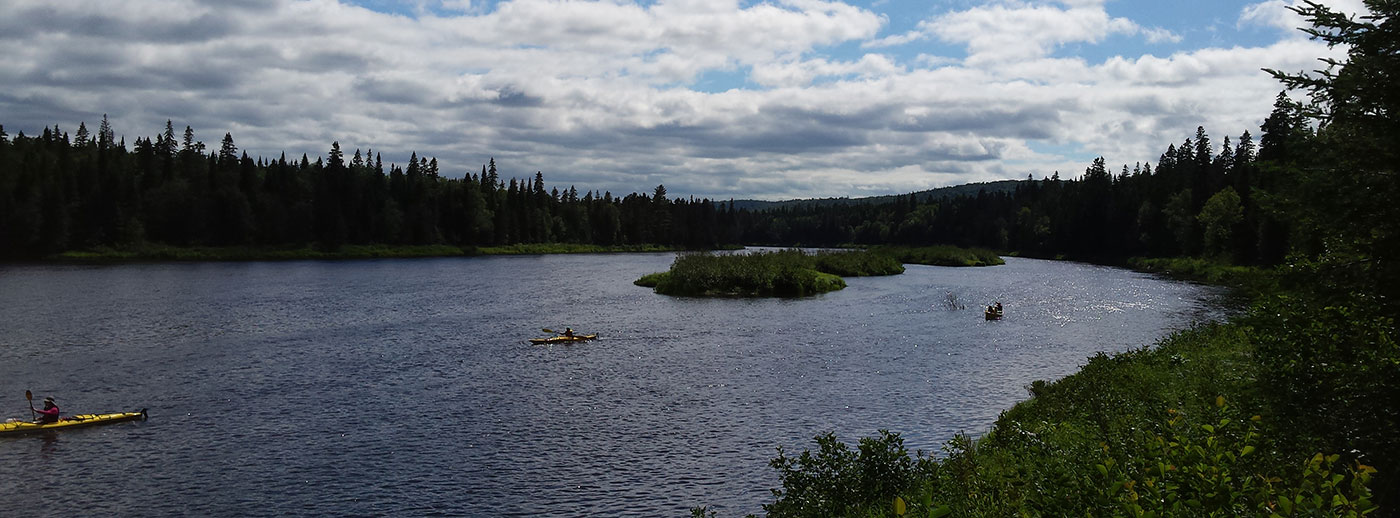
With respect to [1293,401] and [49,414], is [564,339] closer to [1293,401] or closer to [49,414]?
[49,414]

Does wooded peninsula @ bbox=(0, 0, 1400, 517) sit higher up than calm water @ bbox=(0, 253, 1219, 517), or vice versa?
wooded peninsula @ bbox=(0, 0, 1400, 517)

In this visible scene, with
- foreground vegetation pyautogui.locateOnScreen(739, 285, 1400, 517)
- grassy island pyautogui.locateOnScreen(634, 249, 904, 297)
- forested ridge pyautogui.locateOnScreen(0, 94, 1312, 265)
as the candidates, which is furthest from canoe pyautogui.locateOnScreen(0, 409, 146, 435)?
forested ridge pyautogui.locateOnScreen(0, 94, 1312, 265)

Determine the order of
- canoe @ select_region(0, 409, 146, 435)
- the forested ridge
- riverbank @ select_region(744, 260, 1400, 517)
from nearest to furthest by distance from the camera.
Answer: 1. riverbank @ select_region(744, 260, 1400, 517)
2. canoe @ select_region(0, 409, 146, 435)
3. the forested ridge

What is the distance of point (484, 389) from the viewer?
1571 inches

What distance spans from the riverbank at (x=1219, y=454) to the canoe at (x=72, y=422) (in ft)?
87.3

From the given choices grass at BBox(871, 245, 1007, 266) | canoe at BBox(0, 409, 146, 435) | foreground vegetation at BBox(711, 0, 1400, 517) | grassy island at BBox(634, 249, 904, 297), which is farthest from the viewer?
grass at BBox(871, 245, 1007, 266)

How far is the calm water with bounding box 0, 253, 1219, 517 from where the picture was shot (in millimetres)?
25688

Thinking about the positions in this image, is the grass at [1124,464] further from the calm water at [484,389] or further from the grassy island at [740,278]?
the grassy island at [740,278]

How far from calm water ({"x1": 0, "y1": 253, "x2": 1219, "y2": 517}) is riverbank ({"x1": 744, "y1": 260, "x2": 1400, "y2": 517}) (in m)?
5.01

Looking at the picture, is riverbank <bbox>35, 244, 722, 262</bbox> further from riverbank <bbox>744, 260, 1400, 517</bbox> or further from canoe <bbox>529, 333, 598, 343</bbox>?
riverbank <bbox>744, 260, 1400, 517</bbox>

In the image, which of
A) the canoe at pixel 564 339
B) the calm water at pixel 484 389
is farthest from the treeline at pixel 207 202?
the canoe at pixel 564 339

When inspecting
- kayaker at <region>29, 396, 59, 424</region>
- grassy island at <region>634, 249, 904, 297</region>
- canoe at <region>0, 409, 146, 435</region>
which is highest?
grassy island at <region>634, 249, 904, 297</region>

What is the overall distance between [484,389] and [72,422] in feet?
49.9

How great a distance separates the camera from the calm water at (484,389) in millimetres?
25688
